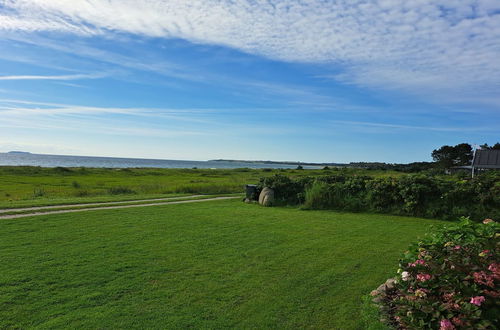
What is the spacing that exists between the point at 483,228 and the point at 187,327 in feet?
12.3

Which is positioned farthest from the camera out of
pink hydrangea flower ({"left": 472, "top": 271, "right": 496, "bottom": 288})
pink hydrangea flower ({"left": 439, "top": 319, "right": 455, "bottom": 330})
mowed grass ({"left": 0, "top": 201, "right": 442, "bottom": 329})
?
mowed grass ({"left": 0, "top": 201, "right": 442, "bottom": 329})

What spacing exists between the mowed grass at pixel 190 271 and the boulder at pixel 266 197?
4636mm

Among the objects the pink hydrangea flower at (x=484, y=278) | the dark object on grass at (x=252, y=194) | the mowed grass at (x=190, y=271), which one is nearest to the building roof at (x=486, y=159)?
the dark object on grass at (x=252, y=194)

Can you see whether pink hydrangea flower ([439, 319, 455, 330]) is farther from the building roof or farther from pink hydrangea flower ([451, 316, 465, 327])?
the building roof

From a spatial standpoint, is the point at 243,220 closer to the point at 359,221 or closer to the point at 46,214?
the point at 359,221

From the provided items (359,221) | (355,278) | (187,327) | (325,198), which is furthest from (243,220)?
(187,327)

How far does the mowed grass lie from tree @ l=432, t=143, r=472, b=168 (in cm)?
6657

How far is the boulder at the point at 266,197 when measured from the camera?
1481 cm

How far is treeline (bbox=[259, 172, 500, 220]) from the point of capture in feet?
37.4

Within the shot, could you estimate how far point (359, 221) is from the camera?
35.7 ft

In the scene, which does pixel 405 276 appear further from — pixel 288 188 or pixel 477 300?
pixel 288 188

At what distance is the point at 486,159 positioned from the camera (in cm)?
2702

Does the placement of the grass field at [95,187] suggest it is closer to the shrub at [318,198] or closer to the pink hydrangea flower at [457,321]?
the shrub at [318,198]

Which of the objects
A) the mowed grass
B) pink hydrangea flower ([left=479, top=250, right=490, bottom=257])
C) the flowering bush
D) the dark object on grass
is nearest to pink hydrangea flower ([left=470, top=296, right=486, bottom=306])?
the flowering bush
